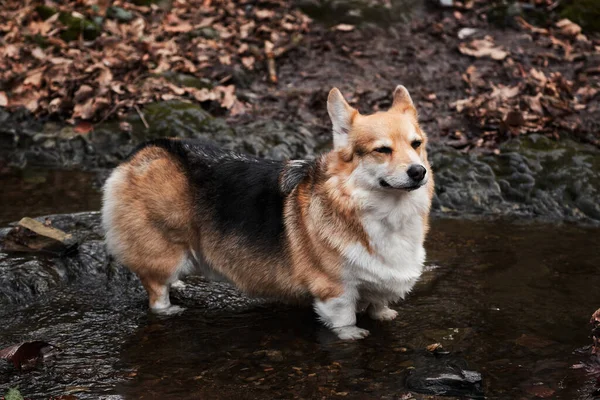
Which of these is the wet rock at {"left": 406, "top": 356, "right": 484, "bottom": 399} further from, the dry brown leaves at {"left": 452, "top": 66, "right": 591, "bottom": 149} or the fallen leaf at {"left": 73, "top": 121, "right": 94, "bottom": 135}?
the fallen leaf at {"left": 73, "top": 121, "right": 94, "bottom": 135}

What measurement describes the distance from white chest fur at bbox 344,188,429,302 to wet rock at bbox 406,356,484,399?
65 cm

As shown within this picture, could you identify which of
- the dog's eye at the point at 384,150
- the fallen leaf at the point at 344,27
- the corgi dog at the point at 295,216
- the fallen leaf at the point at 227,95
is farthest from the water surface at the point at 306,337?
the fallen leaf at the point at 344,27

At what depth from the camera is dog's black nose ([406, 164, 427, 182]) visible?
14.2 feet

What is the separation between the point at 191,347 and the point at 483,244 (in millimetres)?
2972

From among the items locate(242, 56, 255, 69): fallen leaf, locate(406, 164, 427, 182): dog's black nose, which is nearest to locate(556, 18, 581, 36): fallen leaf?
locate(242, 56, 255, 69): fallen leaf

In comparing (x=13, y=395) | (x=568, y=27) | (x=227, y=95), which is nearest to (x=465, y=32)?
(x=568, y=27)

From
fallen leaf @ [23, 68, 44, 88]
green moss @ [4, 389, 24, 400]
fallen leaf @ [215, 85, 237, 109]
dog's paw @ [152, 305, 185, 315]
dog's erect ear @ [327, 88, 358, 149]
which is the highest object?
dog's erect ear @ [327, 88, 358, 149]

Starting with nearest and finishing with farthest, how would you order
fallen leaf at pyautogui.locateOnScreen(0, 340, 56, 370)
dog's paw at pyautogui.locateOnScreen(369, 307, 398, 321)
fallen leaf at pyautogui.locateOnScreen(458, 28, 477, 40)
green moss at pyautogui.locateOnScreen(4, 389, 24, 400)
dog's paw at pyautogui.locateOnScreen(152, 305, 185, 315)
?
green moss at pyautogui.locateOnScreen(4, 389, 24, 400)
fallen leaf at pyautogui.locateOnScreen(0, 340, 56, 370)
dog's paw at pyautogui.locateOnScreen(369, 307, 398, 321)
dog's paw at pyautogui.locateOnScreen(152, 305, 185, 315)
fallen leaf at pyautogui.locateOnScreen(458, 28, 477, 40)

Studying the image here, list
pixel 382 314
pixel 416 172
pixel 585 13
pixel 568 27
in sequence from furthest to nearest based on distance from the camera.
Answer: pixel 585 13 < pixel 568 27 < pixel 382 314 < pixel 416 172

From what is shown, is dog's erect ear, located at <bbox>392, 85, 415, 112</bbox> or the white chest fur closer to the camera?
the white chest fur

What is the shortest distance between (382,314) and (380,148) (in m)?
1.30

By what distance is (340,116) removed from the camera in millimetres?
4773

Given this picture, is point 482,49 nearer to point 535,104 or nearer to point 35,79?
point 535,104

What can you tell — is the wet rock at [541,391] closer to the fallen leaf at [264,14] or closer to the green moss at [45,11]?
the fallen leaf at [264,14]
